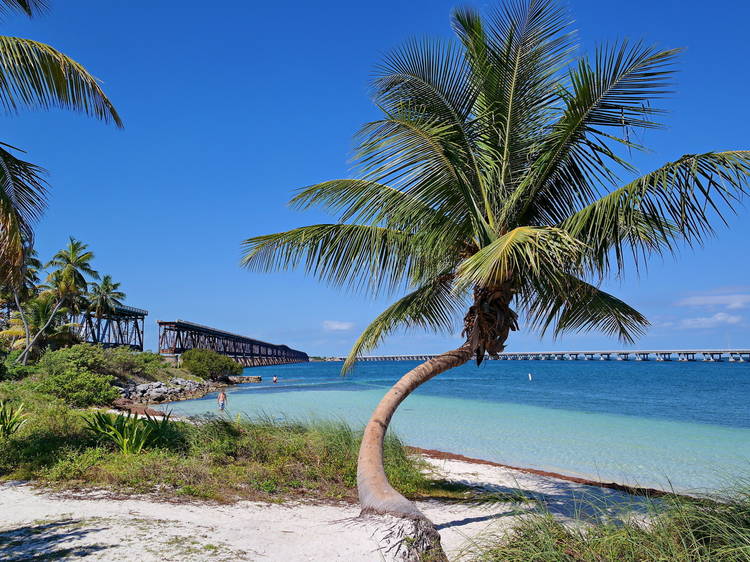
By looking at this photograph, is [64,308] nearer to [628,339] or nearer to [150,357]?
[150,357]

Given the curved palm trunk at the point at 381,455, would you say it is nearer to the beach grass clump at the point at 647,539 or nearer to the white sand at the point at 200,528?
the white sand at the point at 200,528

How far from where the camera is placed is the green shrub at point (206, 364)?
54.2m

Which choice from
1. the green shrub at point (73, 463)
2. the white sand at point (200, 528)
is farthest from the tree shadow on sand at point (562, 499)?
the green shrub at point (73, 463)

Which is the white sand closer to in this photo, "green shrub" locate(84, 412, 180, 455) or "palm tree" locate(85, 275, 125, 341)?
"green shrub" locate(84, 412, 180, 455)

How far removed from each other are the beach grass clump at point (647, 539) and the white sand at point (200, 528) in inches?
23.8

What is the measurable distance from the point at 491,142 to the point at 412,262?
6.66 ft

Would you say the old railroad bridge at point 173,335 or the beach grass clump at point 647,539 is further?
the old railroad bridge at point 173,335

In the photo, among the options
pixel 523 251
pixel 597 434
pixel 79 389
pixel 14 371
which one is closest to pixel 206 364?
pixel 14 371

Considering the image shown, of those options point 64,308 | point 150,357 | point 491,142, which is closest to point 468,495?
point 491,142

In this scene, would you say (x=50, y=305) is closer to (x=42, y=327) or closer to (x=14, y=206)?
(x=42, y=327)

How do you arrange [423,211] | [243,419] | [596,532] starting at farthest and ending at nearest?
[243,419]
[423,211]
[596,532]

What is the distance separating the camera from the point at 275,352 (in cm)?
15300

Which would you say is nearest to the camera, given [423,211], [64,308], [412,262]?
[423,211]

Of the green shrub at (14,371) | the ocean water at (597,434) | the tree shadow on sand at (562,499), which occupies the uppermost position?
the green shrub at (14,371)
